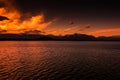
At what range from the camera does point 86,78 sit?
34625 mm

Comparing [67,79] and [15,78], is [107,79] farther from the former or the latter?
[15,78]

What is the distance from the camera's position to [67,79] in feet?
111

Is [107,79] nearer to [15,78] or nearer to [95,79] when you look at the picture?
[95,79]

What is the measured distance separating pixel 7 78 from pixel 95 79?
68.9 ft

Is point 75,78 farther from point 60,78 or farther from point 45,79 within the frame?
point 45,79

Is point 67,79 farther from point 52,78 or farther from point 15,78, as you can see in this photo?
point 15,78

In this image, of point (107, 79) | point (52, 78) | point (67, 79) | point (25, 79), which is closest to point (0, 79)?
point (25, 79)

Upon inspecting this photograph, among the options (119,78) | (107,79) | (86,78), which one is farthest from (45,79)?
(119,78)

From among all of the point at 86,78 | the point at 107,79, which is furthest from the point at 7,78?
the point at 107,79

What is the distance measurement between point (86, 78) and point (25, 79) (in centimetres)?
1469

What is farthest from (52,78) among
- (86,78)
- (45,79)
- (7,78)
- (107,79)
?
(107,79)

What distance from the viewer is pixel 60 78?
34.5 m

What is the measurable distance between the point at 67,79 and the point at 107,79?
9462mm

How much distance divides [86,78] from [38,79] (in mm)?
11641
